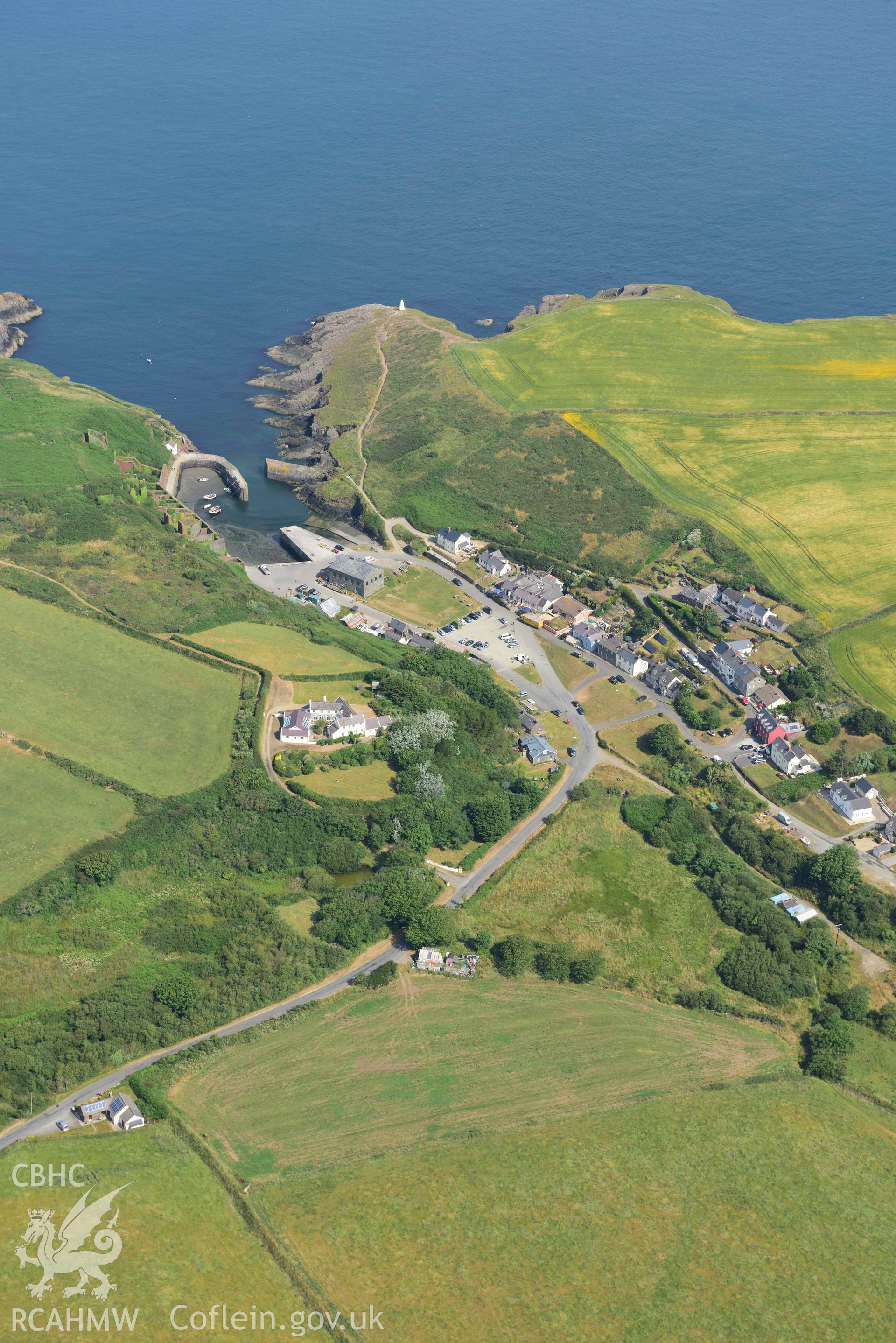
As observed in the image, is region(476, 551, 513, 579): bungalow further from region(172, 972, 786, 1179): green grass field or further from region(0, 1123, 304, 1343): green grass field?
region(0, 1123, 304, 1343): green grass field

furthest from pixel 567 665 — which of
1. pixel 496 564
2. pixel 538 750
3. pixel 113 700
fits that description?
pixel 113 700

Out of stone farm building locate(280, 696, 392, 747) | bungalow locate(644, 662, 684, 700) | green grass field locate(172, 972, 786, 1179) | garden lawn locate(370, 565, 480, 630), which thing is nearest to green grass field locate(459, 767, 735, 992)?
green grass field locate(172, 972, 786, 1179)

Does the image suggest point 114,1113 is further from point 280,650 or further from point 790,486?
point 790,486

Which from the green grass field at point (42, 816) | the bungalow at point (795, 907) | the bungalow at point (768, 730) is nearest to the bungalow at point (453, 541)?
the bungalow at point (768, 730)

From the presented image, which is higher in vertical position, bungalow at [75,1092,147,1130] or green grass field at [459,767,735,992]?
green grass field at [459,767,735,992]

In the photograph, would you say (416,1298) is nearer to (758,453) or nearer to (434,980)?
(434,980)

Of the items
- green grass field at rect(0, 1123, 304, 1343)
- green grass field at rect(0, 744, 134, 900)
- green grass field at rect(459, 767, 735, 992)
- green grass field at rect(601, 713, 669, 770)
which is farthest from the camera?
green grass field at rect(601, 713, 669, 770)

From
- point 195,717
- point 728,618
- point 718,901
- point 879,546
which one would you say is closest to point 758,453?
point 879,546

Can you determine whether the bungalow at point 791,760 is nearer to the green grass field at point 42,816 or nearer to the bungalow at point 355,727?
the bungalow at point 355,727

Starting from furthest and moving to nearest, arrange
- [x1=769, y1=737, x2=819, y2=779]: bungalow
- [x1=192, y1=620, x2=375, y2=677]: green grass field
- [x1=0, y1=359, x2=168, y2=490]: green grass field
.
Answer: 1. [x1=0, y1=359, x2=168, y2=490]: green grass field
2. [x1=192, y1=620, x2=375, y2=677]: green grass field
3. [x1=769, y1=737, x2=819, y2=779]: bungalow
